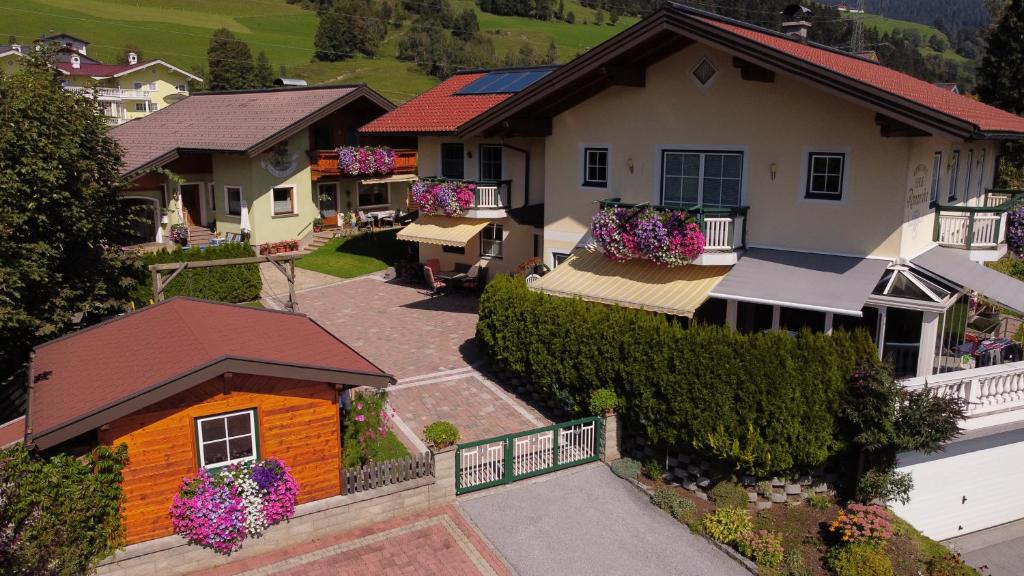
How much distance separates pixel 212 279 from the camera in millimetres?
26719

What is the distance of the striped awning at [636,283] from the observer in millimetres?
17797

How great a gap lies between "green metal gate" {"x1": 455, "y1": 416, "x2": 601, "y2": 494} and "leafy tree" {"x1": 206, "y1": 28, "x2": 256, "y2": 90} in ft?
273

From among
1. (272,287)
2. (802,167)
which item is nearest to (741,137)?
(802,167)

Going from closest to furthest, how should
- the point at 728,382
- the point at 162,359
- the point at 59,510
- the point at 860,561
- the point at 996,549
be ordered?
1. the point at 59,510
2. the point at 162,359
3. the point at 860,561
4. the point at 728,382
5. the point at 996,549

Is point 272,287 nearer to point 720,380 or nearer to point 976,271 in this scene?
point 720,380

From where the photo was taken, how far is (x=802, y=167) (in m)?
18.5

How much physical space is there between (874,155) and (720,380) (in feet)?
23.5

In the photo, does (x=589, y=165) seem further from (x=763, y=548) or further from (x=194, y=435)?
(x=194, y=435)

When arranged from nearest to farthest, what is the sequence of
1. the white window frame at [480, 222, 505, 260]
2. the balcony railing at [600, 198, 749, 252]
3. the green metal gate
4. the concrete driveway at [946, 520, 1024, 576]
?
the green metal gate, the concrete driveway at [946, 520, 1024, 576], the balcony railing at [600, 198, 749, 252], the white window frame at [480, 222, 505, 260]

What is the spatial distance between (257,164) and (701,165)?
861 inches

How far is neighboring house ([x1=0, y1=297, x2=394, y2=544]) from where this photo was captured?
1172 centimetres

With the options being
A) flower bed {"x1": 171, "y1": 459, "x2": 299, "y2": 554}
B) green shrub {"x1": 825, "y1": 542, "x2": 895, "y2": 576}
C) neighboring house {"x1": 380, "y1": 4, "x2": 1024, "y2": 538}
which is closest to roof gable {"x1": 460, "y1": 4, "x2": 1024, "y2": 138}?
neighboring house {"x1": 380, "y1": 4, "x2": 1024, "y2": 538}

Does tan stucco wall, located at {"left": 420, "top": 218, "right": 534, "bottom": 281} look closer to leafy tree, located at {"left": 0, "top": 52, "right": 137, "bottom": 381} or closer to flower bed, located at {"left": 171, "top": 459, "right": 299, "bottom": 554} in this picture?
leafy tree, located at {"left": 0, "top": 52, "right": 137, "bottom": 381}

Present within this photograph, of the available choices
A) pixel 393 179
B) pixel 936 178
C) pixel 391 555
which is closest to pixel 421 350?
pixel 391 555
